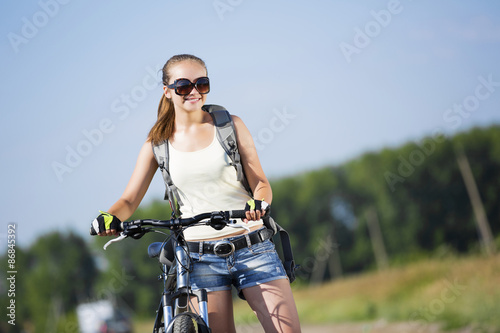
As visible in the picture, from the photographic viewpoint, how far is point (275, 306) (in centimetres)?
338

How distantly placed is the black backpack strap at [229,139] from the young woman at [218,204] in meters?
0.03

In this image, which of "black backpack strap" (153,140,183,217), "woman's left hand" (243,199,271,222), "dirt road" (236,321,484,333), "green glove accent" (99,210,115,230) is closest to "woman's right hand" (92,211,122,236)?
"green glove accent" (99,210,115,230)

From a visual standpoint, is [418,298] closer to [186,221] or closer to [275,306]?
[275,306]

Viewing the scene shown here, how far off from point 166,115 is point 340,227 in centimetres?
2821

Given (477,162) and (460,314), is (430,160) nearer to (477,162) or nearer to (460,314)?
(477,162)

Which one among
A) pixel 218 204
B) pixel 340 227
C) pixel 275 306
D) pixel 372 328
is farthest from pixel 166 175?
pixel 340 227

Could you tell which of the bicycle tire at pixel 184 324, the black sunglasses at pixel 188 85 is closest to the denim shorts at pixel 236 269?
the bicycle tire at pixel 184 324

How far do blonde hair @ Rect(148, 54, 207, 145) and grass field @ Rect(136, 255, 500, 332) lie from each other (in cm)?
1017

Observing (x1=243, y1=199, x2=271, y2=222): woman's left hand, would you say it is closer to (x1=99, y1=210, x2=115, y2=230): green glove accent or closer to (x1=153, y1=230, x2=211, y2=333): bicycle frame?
(x1=153, y1=230, x2=211, y2=333): bicycle frame

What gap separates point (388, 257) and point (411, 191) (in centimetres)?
348

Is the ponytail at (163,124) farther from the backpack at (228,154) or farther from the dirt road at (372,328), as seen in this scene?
the dirt road at (372,328)

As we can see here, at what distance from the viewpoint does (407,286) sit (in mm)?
19391

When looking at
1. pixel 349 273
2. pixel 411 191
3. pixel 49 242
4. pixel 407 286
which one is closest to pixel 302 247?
pixel 349 273

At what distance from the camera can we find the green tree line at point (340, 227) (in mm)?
28141
